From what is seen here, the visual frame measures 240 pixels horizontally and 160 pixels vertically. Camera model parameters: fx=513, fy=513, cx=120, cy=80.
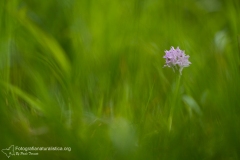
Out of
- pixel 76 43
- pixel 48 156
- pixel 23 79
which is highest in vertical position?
pixel 76 43

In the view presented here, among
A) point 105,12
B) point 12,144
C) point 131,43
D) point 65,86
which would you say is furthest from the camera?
point 105,12

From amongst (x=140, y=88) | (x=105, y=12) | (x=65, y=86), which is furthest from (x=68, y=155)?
(x=105, y=12)

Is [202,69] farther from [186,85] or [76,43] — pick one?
[76,43]

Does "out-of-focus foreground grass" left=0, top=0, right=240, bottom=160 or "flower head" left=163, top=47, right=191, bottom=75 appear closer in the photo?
"out-of-focus foreground grass" left=0, top=0, right=240, bottom=160

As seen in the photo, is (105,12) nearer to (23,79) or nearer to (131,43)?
(131,43)

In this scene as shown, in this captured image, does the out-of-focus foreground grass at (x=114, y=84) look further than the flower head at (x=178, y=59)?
No

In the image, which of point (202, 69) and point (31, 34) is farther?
point (31, 34)

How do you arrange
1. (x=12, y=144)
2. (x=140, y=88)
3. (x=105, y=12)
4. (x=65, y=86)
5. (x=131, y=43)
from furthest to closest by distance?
(x=105, y=12) → (x=131, y=43) → (x=140, y=88) → (x=65, y=86) → (x=12, y=144)

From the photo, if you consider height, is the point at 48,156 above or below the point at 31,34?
below
